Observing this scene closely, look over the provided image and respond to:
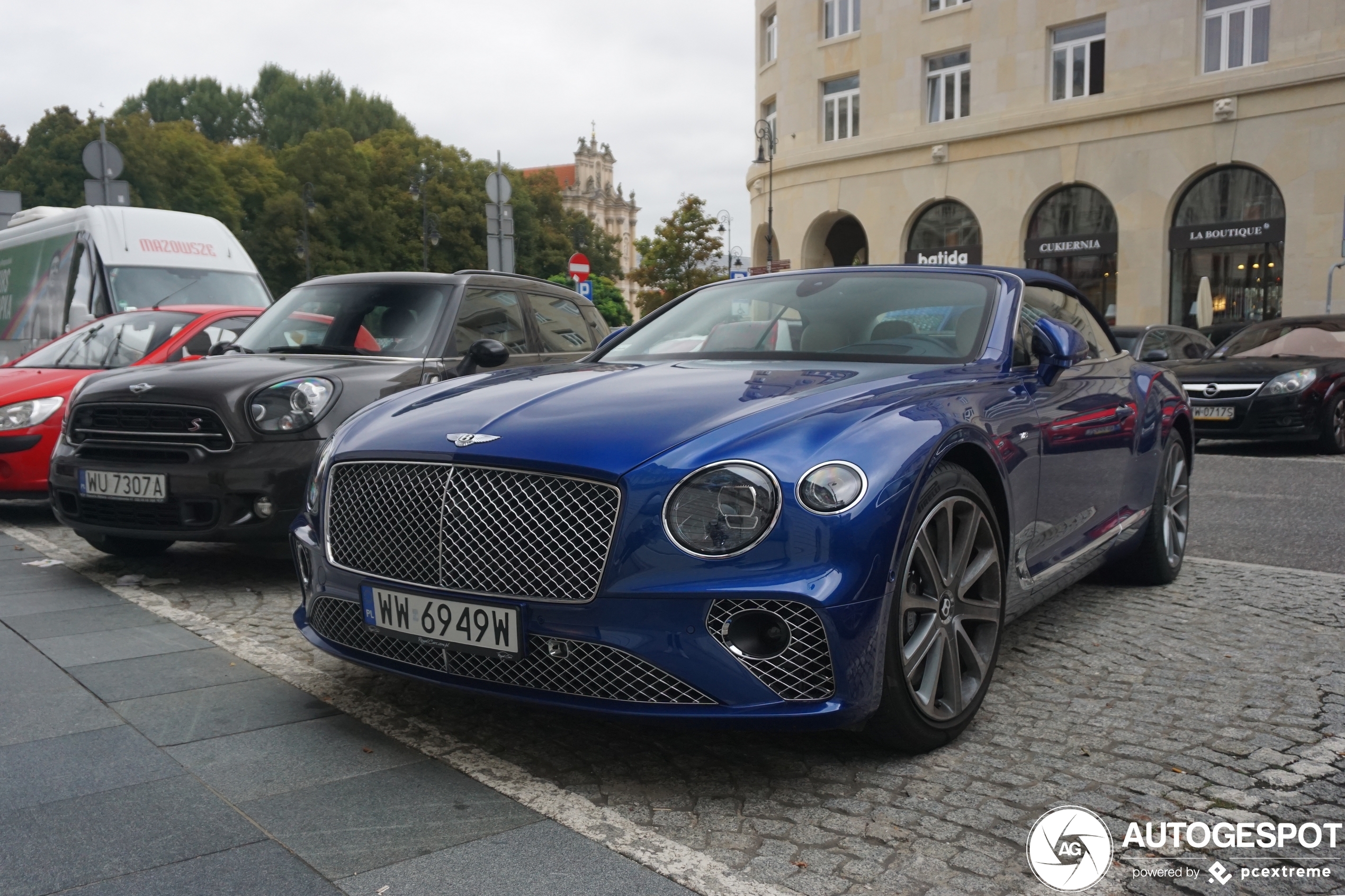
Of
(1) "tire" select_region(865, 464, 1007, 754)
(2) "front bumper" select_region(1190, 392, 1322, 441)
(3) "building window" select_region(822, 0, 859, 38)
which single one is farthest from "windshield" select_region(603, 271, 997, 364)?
(3) "building window" select_region(822, 0, 859, 38)

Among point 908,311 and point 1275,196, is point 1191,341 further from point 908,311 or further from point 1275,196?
point 1275,196

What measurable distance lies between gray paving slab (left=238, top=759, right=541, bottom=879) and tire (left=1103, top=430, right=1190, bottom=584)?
3.57 meters

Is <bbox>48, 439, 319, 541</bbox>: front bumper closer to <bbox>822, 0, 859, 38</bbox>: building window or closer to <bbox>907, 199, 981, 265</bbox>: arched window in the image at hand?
<bbox>907, 199, 981, 265</bbox>: arched window

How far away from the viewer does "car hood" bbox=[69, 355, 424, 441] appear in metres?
5.62

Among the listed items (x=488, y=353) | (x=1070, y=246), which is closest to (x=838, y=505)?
(x=488, y=353)

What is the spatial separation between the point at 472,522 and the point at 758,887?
1206 mm

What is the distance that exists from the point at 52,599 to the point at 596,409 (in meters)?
3.47

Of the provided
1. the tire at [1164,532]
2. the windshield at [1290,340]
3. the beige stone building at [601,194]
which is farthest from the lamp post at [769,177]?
the beige stone building at [601,194]

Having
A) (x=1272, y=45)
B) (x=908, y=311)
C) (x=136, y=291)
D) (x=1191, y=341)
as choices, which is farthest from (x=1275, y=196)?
(x=908, y=311)

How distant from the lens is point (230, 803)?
301 centimetres

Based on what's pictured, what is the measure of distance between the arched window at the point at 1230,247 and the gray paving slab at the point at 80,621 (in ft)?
80.9

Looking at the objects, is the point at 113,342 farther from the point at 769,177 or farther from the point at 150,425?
the point at 769,177

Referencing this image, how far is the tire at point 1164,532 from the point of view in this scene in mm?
5531

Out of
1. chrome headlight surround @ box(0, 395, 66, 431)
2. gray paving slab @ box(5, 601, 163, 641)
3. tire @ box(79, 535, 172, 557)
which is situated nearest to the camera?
gray paving slab @ box(5, 601, 163, 641)
